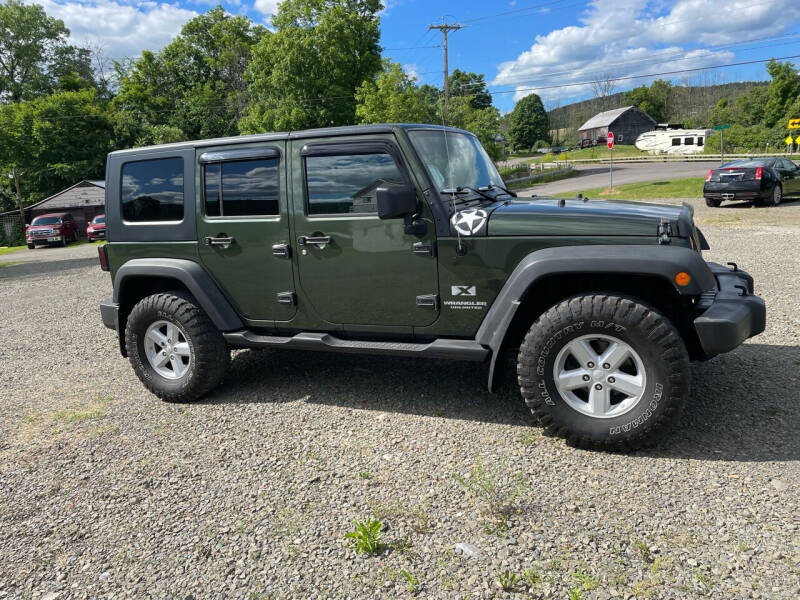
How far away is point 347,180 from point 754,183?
16.6 meters

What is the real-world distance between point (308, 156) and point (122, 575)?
2.74m

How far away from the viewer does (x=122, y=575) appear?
2621mm

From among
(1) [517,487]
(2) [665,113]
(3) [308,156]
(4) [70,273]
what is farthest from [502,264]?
(2) [665,113]

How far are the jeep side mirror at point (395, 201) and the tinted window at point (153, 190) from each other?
1880 mm

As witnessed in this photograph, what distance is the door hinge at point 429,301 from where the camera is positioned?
3773 millimetres

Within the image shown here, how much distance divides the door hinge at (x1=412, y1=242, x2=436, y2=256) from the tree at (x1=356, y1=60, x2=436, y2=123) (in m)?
27.6

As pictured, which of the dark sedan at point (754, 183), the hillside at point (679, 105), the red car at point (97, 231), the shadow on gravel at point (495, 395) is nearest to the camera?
the shadow on gravel at point (495, 395)

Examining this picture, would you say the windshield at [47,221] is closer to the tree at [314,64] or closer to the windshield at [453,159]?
the tree at [314,64]

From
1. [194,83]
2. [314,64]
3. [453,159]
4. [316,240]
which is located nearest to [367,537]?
[316,240]

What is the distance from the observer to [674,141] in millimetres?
67938

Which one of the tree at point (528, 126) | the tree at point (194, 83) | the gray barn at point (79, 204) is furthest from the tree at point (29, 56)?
the tree at point (528, 126)

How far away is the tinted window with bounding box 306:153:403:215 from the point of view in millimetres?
3857

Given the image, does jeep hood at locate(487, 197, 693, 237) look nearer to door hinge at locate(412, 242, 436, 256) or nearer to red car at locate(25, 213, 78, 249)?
door hinge at locate(412, 242, 436, 256)

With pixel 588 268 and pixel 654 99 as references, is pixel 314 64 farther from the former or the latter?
pixel 654 99
